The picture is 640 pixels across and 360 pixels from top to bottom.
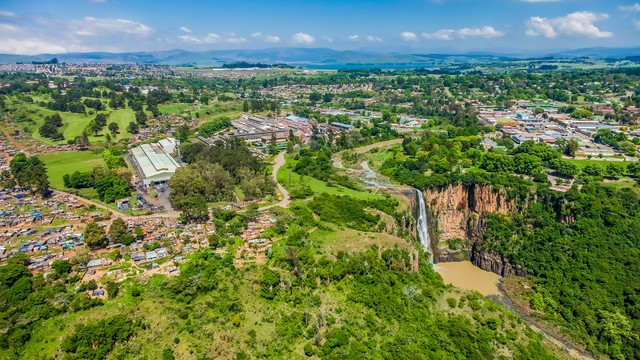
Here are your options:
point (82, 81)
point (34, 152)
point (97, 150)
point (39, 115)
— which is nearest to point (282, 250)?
point (97, 150)

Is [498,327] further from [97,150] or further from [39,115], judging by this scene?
[39,115]

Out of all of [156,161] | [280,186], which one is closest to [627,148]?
[280,186]

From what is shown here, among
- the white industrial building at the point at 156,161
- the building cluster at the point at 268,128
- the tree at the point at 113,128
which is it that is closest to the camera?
the white industrial building at the point at 156,161

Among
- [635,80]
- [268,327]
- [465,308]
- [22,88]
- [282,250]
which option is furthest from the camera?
[635,80]

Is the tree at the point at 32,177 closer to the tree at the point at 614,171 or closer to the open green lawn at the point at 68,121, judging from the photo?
the open green lawn at the point at 68,121

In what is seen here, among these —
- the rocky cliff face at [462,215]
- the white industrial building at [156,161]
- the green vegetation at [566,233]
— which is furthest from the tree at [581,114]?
the white industrial building at [156,161]

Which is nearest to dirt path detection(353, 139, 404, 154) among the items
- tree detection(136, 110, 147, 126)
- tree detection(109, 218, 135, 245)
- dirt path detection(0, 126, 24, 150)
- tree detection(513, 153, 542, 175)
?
tree detection(513, 153, 542, 175)
